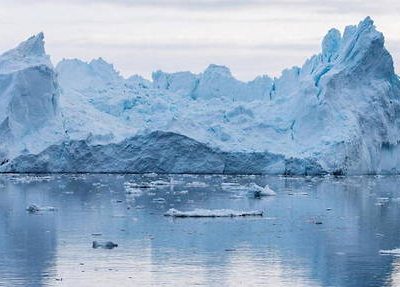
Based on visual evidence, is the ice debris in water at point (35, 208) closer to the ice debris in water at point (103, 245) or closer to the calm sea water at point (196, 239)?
the calm sea water at point (196, 239)

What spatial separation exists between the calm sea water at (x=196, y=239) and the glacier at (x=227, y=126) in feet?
30.1

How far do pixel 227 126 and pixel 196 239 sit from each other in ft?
79.6

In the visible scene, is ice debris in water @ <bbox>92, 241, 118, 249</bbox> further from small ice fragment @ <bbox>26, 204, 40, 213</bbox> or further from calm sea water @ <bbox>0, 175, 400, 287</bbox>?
small ice fragment @ <bbox>26, 204, 40, 213</bbox>

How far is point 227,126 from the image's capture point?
39.8 metres


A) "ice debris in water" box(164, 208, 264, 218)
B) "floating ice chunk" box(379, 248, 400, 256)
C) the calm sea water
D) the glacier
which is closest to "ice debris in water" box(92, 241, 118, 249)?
the calm sea water

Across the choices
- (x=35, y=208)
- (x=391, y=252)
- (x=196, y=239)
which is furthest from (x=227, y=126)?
(x=391, y=252)

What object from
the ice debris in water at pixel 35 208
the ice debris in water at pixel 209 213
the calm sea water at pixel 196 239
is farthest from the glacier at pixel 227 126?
the ice debris in water at pixel 209 213

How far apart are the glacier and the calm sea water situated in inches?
362

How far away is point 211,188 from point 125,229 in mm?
12665

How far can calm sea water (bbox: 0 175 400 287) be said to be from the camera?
12.0m

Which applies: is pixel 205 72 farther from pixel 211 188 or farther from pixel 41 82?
pixel 211 188

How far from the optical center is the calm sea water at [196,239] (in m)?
12.0

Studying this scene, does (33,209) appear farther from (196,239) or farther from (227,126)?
(227,126)

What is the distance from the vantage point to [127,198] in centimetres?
2497
